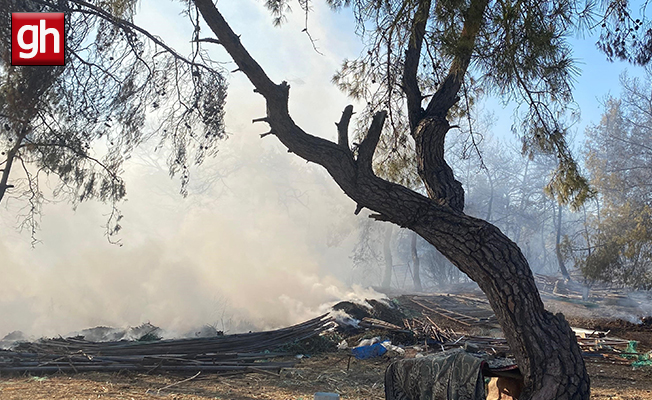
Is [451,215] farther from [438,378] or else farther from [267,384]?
[267,384]

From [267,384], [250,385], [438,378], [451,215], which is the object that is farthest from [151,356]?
[451,215]

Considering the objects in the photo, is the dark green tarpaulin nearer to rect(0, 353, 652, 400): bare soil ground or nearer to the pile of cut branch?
rect(0, 353, 652, 400): bare soil ground

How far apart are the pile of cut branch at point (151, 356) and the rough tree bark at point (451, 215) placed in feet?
14.3

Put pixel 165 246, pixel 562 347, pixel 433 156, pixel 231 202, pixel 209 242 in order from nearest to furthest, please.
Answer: pixel 562 347, pixel 433 156, pixel 165 246, pixel 209 242, pixel 231 202

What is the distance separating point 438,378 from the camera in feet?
13.9

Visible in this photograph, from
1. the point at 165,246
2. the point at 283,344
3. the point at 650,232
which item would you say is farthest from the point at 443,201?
the point at 165,246

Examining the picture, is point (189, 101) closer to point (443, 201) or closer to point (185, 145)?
point (185, 145)

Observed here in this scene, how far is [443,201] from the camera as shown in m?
4.49

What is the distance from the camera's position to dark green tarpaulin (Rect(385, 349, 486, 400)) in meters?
4.11

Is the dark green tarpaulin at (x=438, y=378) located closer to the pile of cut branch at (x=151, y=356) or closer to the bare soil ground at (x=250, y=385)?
the bare soil ground at (x=250, y=385)

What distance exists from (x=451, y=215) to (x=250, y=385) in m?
4.08

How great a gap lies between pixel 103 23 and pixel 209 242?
49.7 feet

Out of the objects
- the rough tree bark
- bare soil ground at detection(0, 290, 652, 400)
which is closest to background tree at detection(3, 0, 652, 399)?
the rough tree bark

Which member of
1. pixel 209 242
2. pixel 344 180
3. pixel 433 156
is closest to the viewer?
pixel 344 180
